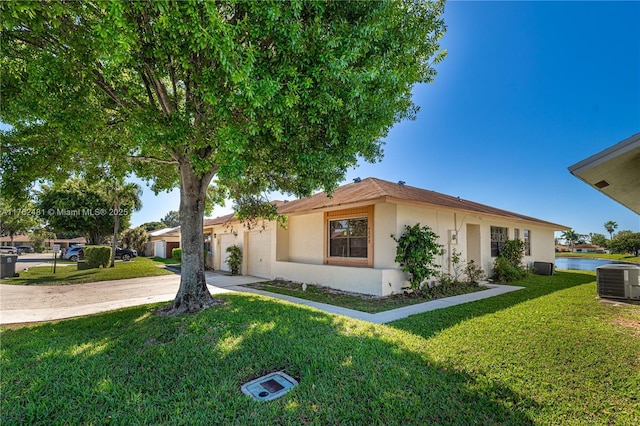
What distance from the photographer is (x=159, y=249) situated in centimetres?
3447

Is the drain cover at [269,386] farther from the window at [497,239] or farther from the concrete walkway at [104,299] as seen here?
the window at [497,239]

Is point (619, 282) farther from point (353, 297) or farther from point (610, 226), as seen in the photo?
point (610, 226)

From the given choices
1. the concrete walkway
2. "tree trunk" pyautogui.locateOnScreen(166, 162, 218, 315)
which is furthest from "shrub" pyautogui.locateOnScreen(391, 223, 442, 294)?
"tree trunk" pyautogui.locateOnScreen(166, 162, 218, 315)

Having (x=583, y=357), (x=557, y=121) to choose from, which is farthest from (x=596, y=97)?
(x=583, y=357)

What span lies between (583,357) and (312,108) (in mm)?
5583

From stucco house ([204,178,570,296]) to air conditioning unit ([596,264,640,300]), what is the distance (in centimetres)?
411

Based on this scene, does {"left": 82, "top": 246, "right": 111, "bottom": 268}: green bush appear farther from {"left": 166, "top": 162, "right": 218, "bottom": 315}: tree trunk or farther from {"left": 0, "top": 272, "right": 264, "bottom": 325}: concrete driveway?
{"left": 166, "top": 162, "right": 218, "bottom": 315}: tree trunk

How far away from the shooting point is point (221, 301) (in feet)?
24.2

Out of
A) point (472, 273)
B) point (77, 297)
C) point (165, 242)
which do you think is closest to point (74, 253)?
point (165, 242)

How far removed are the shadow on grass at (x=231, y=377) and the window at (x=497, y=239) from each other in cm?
1072

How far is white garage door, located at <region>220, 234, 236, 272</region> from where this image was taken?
17.0 meters

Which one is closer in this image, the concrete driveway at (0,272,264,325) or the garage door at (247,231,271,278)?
the concrete driveway at (0,272,264,325)

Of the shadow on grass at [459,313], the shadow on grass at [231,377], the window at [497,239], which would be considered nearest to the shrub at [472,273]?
the shadow on grass at [459,313]

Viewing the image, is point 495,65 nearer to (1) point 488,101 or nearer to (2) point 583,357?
(1) point 488,101
